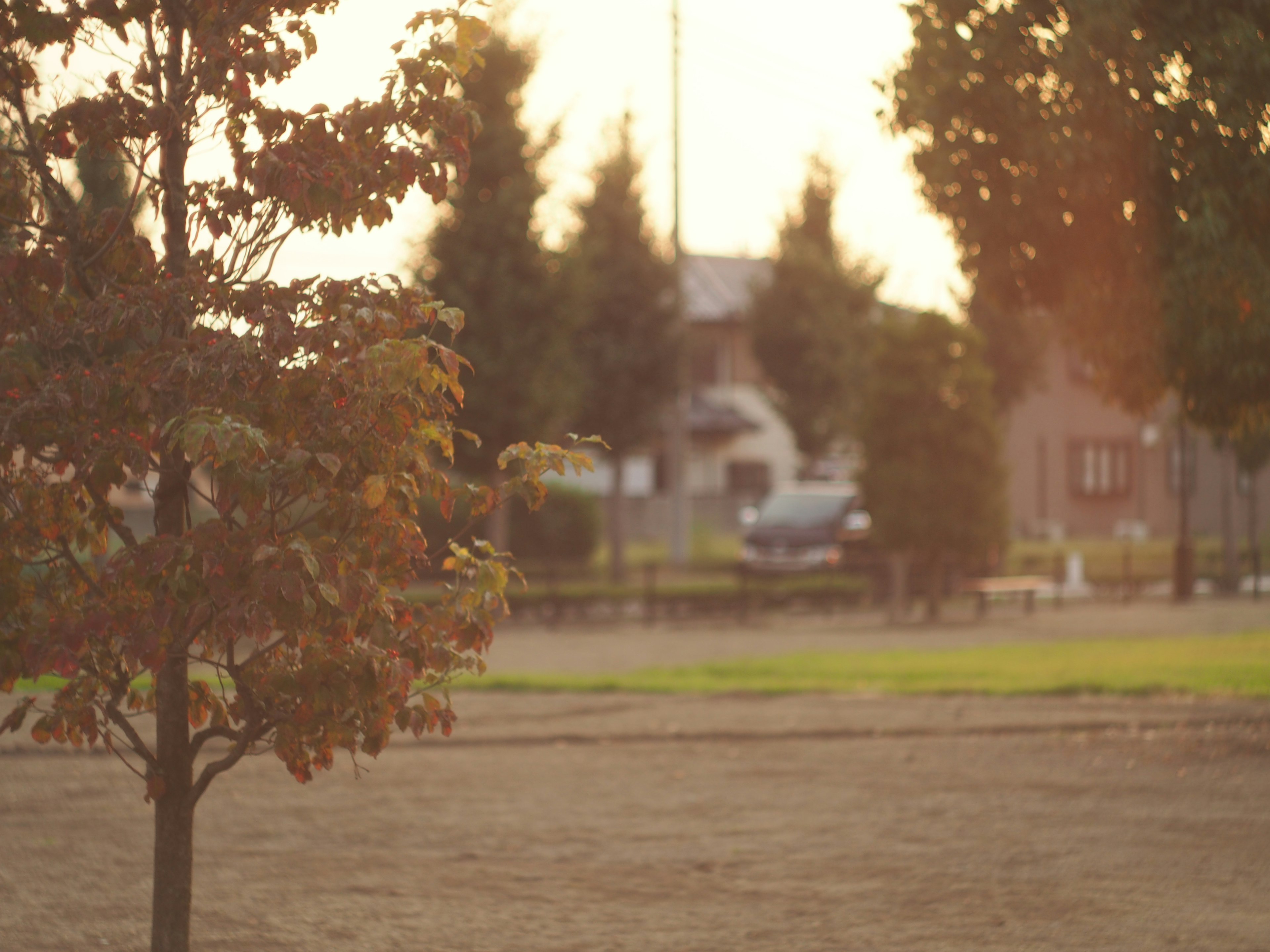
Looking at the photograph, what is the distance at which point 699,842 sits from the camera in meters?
7.32

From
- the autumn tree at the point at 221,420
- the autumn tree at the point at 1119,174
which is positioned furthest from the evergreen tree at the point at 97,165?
the autumn tree at the point at 1119,174

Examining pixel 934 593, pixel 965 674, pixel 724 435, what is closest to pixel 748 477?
pixel 724 435

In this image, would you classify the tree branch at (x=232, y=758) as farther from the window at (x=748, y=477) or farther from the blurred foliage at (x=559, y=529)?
the window at (x=748, y=477)

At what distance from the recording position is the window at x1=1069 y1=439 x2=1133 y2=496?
155 feet

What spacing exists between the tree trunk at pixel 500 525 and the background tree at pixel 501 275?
63 millimetres

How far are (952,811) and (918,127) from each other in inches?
186

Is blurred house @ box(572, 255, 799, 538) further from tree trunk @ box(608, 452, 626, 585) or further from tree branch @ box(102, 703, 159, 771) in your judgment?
tree branch @ box(102, 703, 159, 771)

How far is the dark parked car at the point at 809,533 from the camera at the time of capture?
2747cm

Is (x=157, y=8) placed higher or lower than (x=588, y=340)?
lower

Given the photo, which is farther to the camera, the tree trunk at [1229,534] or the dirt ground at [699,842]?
the tree trunk at [1229,534]

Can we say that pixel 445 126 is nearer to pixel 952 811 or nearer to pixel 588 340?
pixel 952 811

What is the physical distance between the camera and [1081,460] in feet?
155

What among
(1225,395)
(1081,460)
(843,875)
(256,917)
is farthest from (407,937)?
(1081,460)

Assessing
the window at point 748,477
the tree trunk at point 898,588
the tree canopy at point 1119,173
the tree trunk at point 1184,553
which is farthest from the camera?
the window at point 748,477
